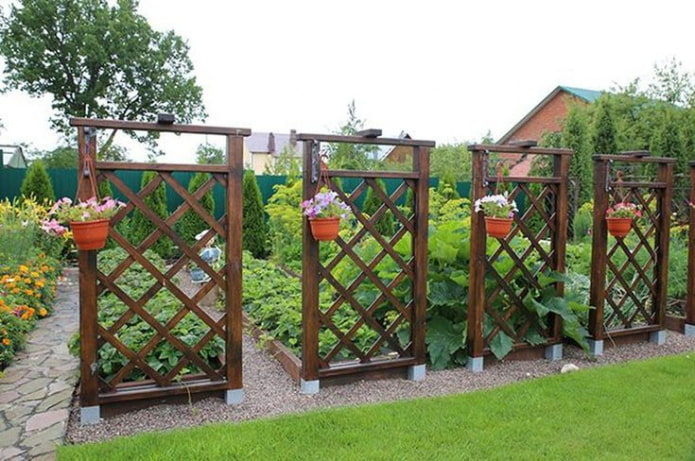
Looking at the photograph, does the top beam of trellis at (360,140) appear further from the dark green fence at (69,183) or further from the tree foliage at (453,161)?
the tree foliage at (453,161)

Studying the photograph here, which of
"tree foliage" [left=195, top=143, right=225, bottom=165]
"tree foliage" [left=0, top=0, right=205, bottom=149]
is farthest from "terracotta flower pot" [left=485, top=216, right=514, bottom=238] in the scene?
"tree foliage" [left=195, top=143, right=225, bottom=165]

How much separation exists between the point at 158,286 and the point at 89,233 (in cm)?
49

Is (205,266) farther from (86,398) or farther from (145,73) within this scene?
(145,73)

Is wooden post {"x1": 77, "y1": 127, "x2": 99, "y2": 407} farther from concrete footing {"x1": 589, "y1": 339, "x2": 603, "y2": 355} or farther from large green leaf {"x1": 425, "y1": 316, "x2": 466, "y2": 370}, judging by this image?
concrete footing {"x1": 589, "y1": 339, "x2": 603, "y2": 355}

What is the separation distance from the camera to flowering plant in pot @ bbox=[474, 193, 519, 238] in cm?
319

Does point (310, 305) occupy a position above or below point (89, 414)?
above

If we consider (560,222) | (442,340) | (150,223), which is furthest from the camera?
(150,223)

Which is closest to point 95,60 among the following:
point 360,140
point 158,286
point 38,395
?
point 38,395

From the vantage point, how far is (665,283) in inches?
170

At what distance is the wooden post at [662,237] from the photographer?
13.9 feet

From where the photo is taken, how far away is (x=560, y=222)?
12.2ft

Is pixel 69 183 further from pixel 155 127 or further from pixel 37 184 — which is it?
pixel 155 127

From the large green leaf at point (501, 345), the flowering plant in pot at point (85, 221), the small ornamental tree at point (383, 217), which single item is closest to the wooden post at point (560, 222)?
the large green leaf at point (501, 345)

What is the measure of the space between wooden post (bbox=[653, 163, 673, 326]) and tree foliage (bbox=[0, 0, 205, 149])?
1604 cm
